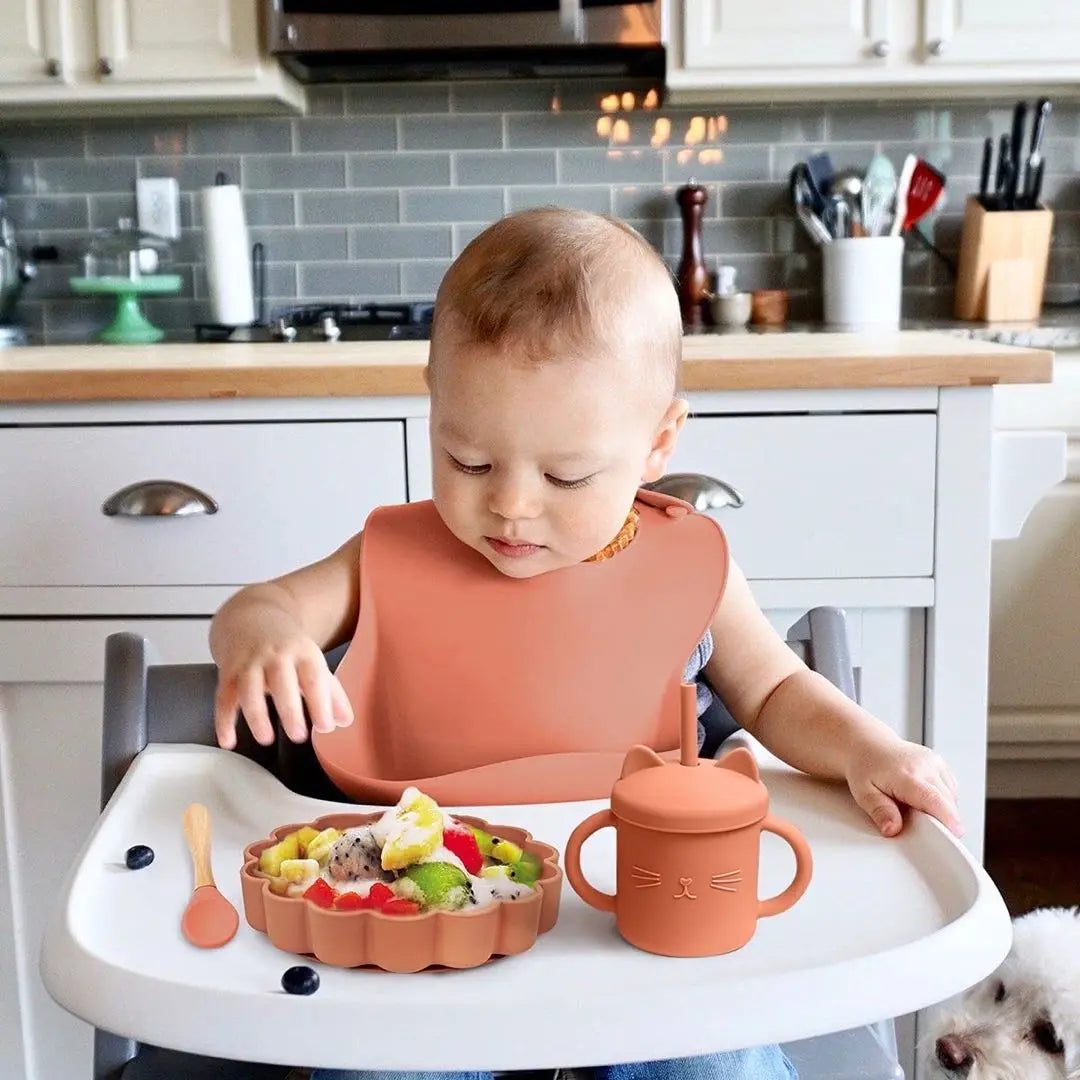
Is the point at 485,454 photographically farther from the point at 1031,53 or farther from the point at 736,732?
the point at 1031,53

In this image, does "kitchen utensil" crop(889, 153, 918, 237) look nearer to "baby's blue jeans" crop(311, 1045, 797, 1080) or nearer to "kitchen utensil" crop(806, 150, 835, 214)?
"kitchen utensil" crop(806, 150, 835, 214)

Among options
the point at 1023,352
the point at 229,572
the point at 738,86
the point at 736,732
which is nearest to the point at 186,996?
the point at 736,732

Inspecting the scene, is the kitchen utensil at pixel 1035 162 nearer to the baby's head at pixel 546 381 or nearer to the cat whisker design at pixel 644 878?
the baby's head at pixel 546 381

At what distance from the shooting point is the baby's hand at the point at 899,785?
2.45 feet

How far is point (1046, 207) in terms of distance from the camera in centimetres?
263

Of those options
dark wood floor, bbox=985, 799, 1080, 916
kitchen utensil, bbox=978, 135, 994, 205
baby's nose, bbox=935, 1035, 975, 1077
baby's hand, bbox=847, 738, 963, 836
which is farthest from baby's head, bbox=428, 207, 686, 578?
kitchen utensil, bbox=978, 135, 994, 205

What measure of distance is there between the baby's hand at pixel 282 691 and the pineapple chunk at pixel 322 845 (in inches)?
2.7

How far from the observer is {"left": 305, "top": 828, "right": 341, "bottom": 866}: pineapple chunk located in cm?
65

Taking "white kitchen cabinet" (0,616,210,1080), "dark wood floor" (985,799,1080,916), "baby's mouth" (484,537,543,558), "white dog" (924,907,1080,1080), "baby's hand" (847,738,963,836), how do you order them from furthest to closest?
"dark wood floor" (985,799,1080,916), "white kitchen cabinet" (0,616,210,1080), "white dog" (924,907,1080,1080), "baby's mouth" (484,537,543,558), "baby's hand" (847,738,963,836)

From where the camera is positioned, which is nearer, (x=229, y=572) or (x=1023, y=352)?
(x=1023, y=352)

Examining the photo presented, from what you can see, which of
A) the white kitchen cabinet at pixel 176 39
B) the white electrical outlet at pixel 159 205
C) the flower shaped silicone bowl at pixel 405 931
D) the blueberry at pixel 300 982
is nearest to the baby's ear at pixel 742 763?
the flower shaped silicone bowl at pixel 405 931

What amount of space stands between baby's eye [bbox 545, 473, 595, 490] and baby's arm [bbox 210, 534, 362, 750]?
18cm

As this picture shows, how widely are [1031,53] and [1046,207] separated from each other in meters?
0.36

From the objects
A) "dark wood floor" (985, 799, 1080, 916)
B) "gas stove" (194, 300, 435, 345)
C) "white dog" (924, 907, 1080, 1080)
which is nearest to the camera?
"white dog" (924, 907, 1080, 1080)
